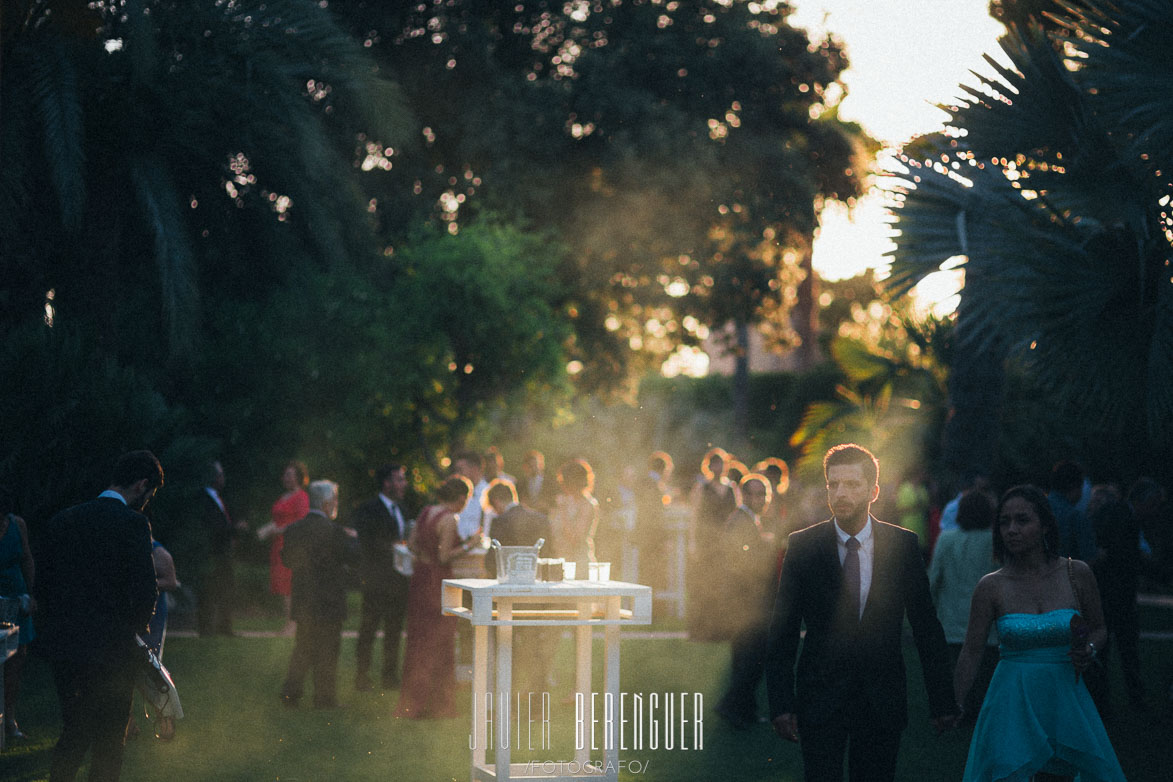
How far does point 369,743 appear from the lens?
32.8 ft

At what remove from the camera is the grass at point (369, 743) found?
9.09m

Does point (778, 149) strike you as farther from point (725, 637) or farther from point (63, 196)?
point (63, 196)

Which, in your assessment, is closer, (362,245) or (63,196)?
(63,196)

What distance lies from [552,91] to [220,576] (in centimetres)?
1268

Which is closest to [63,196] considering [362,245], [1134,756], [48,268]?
[48,268]

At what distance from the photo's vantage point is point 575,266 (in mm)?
26891

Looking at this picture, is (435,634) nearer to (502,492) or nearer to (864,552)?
(502,492)

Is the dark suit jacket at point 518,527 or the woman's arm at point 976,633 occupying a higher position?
the dark suit jacket at point 518,527

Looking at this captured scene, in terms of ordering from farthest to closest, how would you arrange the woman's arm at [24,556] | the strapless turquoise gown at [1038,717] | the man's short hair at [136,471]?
the woman's arm at [24,556], the man's short hair at [136,471], the strapless turquoise gown at [1038,717]

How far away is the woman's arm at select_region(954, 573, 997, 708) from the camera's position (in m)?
5.91

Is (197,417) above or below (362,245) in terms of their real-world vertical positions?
below

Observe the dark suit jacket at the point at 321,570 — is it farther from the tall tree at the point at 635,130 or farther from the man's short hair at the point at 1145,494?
the tall tree at the point at 635,130

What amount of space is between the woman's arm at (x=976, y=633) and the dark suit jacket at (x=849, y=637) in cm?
63

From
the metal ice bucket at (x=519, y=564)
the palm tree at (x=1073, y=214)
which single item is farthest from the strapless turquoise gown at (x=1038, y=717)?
the palm tree at (x=1073, y=214)
